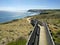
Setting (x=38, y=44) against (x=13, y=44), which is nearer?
(x=38, y=44)


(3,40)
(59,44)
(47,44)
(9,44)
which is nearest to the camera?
(47,44)

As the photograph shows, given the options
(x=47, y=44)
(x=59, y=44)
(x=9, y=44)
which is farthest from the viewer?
(x=9, y=44)

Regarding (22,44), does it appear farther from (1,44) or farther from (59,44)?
(59,44)

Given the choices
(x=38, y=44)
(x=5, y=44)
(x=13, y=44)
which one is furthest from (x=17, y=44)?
(x=38, y=44)

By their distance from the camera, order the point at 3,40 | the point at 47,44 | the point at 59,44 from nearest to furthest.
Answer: the point at 47,44 < the point at 59,44 < the point at 3,40

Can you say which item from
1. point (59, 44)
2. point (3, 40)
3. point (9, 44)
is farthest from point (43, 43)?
point (3, 40)

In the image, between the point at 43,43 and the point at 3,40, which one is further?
the point at 3,40

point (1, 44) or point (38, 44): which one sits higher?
point (38, 44)

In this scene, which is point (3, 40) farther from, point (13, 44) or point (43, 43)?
point (43, 43)

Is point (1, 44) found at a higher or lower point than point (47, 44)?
lower
